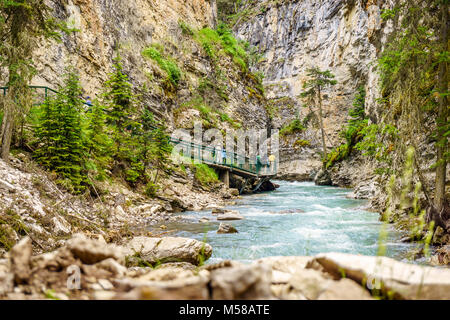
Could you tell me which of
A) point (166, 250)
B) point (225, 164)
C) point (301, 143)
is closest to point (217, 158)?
point (225, 164)

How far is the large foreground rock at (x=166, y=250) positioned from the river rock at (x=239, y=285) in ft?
11.7

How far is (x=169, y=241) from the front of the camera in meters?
5.19

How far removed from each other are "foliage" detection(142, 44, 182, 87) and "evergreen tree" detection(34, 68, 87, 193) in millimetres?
15139

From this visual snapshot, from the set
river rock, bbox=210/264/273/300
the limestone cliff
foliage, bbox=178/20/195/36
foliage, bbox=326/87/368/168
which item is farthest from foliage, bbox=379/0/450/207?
foliage, bbox=178/20/195/36

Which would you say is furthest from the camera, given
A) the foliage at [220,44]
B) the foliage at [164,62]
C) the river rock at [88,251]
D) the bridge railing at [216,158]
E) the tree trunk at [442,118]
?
the foliage at [220,44]

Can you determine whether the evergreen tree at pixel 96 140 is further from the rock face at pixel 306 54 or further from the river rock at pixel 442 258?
the rock face at pixel 306 54

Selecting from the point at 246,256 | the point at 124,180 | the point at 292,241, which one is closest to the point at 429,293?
the point at 246,256

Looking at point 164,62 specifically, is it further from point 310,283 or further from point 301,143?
point 310,283

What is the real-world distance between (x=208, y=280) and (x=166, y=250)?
3862 millimetres

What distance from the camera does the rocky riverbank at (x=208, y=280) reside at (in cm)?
130

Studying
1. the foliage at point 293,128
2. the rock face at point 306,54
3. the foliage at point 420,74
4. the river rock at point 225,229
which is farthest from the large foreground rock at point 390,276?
the foliage at point 293,128

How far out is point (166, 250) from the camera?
494 centimetres

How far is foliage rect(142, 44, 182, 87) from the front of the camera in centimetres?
2136

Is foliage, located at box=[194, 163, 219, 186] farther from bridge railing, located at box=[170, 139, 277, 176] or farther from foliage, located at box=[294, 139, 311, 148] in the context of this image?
foliage, located at box=[294, 139, 311, 148]
